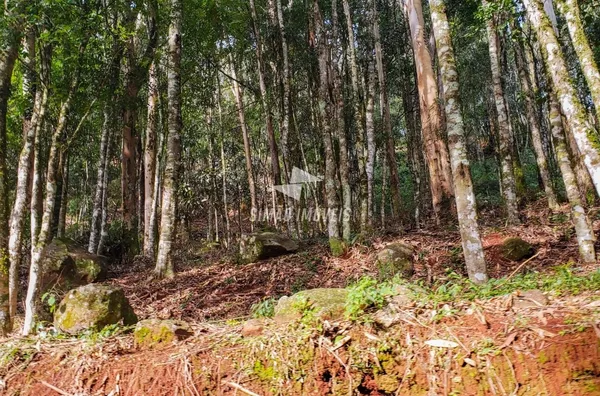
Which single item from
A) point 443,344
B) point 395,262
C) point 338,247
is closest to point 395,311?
point 443,344

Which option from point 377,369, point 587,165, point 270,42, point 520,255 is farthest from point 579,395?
point 270,42

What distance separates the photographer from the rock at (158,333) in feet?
12.2

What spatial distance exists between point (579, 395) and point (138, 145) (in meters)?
19.0

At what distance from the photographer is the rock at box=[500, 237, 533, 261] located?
25.0 feet

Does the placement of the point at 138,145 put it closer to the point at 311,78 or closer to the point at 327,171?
the point at 311,78

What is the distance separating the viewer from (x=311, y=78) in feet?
58.1

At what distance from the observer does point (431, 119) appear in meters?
9.89

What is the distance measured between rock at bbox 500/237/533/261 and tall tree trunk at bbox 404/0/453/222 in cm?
309

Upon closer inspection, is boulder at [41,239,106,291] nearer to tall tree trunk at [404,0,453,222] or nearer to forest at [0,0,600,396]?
forest at [0,0,600,396]

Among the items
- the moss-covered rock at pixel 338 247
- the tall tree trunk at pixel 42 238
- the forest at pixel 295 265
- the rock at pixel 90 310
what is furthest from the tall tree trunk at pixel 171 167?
the rock at pixel 90 310

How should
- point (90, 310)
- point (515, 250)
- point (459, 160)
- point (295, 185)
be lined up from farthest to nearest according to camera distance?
point (295, 185)
point (515, 250)
point (459, 160)
point (90, 310)

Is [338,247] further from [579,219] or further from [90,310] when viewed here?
[90,310]

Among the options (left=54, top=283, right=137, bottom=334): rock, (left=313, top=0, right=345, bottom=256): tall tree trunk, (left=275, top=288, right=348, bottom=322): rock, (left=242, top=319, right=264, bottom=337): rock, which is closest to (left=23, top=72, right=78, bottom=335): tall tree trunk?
(left=54, top=283, right=137, bottom=334): rock

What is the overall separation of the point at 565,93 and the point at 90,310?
6.79m
